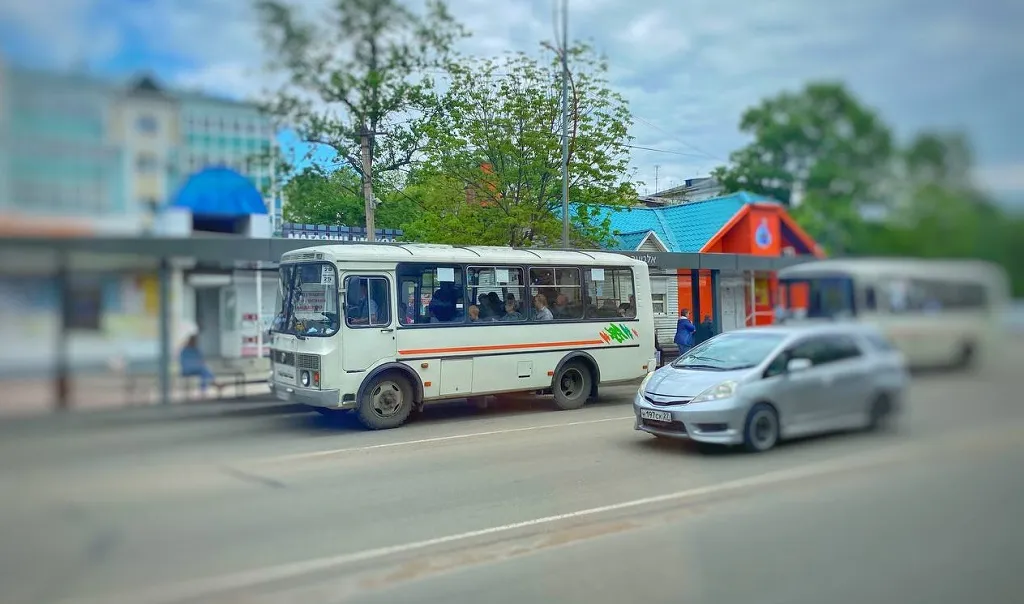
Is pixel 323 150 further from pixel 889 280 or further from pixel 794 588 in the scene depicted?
pixel 794 588

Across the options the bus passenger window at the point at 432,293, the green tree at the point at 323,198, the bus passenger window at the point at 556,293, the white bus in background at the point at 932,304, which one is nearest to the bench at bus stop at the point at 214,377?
the green tree at the point at 323,198

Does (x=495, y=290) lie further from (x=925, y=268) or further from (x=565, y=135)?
(x=925, y=268)

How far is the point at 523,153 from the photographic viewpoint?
534 cm

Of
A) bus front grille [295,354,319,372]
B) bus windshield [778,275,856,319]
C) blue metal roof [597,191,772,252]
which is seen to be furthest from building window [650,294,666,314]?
bus front grille [295,354,319,372]

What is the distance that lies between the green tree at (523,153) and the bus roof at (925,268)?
1.67 meters

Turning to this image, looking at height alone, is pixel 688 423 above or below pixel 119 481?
below

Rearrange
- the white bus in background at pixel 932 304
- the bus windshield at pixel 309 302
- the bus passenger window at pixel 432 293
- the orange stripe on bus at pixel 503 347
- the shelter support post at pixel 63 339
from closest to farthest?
the white bus in background at pixel 932 304 < the shelter support post at pixel 63 339 < the bus windshield at pixel 309 302 < the bus passenger window at pixel 432 293 < the orange stripe on bus at pixel 503 347

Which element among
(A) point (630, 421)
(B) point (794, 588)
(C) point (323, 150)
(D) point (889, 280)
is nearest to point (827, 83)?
(D) point (889, 280)

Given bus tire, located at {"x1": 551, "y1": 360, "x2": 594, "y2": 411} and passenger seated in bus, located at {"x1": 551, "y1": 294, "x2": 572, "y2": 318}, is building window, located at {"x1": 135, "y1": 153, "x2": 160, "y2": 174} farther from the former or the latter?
bus tire, located at {"x1": 551, "y1": 360, "x2": 594, "y2": 411}

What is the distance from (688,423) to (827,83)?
3.31 m

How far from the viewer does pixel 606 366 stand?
9203mm

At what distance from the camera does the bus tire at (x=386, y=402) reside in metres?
8.27

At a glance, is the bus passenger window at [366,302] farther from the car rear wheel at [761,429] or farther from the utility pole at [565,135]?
the car rear wheel at [761,429]

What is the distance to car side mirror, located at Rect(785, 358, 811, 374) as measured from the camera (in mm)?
2713
